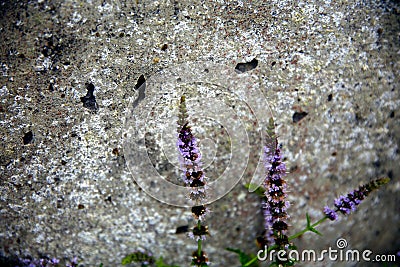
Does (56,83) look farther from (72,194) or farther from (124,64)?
(72,194)

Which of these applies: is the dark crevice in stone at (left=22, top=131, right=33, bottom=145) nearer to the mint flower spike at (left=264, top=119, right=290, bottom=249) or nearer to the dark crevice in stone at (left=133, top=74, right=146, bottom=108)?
the dark crevice in stone at (left=133, top=74, right=146, bottom=108)

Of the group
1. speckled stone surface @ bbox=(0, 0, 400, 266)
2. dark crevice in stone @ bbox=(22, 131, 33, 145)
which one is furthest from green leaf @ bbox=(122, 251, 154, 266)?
dark crevice in stone @ bbox=(22, 131, 33, 145)

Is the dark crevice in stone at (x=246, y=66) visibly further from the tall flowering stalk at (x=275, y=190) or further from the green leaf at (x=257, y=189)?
the green leaf at (x=257, y=189)

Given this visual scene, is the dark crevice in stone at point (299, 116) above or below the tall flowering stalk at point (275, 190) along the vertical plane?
above

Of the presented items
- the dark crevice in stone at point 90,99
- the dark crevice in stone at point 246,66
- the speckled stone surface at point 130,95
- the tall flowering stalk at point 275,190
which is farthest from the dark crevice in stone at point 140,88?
the tall flowering stalk at point 275,190

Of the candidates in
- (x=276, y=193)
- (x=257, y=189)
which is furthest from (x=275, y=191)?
(x=257, y=189)

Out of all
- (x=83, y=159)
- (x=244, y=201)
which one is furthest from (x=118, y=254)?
(x=244, y=201)
